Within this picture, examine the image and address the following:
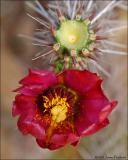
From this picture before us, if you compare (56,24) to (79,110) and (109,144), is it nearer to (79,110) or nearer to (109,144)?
(79,110)

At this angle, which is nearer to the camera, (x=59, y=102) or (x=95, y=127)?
(x=95, y=127)

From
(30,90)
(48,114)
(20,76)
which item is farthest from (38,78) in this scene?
(20,76)

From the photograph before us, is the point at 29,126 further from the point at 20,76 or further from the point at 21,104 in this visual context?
the point at 20,76

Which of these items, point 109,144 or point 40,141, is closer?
point 40,141

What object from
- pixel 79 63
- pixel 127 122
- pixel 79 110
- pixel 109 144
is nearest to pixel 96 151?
pixel 109 144

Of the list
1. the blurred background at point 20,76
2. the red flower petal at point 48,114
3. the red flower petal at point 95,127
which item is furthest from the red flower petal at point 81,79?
the blurred background at point 20,76

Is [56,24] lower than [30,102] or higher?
higher

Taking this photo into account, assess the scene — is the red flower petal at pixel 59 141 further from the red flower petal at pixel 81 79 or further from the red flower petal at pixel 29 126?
the red flower petal at pixel 81 79
